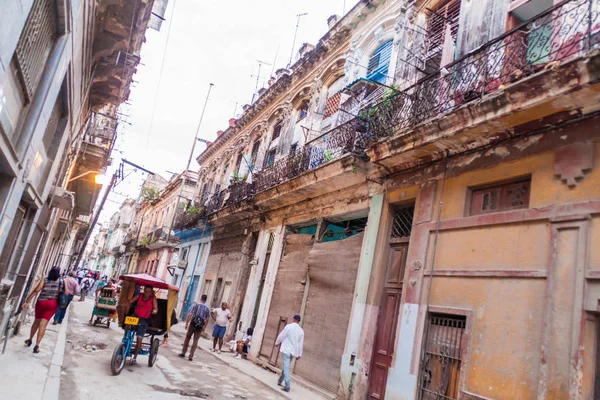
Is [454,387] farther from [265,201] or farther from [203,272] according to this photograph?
[203,272]

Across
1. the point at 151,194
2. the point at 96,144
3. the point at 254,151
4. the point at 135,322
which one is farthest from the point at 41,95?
the point at 151,194

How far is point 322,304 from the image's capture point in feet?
34.3

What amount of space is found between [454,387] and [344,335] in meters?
3.15

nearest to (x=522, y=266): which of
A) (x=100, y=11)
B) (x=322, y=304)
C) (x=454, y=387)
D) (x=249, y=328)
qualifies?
(x=454, y=387)

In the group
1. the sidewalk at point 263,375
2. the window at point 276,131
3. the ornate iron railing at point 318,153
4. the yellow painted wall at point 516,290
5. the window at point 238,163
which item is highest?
the window at point 276,131

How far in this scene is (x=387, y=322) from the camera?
27.3 ft

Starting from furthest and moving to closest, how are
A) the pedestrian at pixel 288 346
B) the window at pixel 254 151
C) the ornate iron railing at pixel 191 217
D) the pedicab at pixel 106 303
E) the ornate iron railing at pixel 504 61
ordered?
the ornate iron railing at pixel 191 217
the window at pixel 254 151
the pedicab at pixel 106 303
the pedestrian at pixel 288 346
the ornate iron railing at pixel 504 61

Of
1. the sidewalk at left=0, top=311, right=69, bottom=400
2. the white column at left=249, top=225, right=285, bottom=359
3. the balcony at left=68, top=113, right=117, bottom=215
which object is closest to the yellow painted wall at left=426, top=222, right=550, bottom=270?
the sidewalk at left=0, top=311, right=69, bottom=400

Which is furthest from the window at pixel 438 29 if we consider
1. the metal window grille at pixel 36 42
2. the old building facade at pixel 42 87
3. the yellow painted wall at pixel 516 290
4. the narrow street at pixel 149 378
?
the narrow street at pixel 149 378

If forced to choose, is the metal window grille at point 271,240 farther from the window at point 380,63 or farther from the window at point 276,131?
the window at point 380,63

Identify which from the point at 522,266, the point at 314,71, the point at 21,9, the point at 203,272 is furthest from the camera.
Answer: the point at 203,272

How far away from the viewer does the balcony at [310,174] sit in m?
9.94

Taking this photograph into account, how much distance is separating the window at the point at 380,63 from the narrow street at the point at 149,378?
7.94 metres

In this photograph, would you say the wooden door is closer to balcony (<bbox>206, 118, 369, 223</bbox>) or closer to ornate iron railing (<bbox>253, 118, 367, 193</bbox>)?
balcony (<bbox>206, 118, 369, 223</bbox>)
